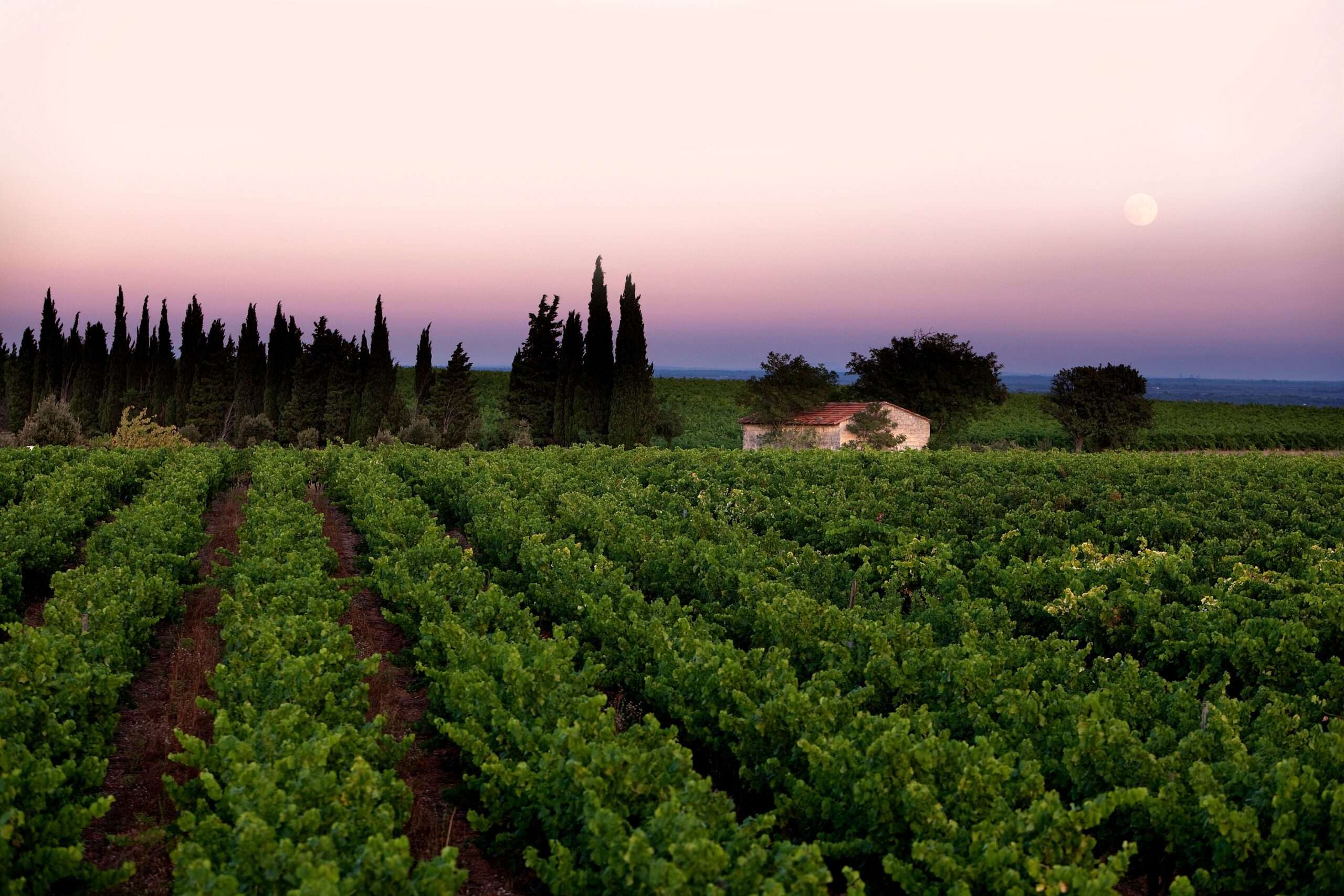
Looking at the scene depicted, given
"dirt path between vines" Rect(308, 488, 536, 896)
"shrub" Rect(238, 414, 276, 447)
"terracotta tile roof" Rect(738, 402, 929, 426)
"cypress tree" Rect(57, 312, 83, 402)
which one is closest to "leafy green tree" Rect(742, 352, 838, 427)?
"terracotta tile roof" Rect(738, 402, 929, 426)

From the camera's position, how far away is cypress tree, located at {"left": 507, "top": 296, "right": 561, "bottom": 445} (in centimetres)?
4769

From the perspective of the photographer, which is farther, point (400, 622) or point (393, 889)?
point (400, 622)

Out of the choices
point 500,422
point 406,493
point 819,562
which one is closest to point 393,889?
point 819,562

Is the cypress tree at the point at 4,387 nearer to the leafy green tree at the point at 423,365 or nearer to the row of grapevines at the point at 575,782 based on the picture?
the leafy green tree at the point at 423,365

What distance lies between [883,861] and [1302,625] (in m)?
5.80

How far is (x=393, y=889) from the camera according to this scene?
488 centimetres

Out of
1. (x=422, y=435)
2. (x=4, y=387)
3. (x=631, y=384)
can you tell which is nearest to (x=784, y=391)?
(x=631, y=384)

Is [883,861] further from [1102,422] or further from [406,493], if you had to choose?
[1102,422]

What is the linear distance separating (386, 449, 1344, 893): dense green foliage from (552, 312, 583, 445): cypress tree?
27.1 meters

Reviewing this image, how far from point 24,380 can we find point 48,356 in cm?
405

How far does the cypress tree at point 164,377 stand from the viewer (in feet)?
189

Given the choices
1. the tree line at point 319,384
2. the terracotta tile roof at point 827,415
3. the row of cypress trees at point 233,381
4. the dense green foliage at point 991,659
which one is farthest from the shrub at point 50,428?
the terracotta tile roof at point 827,415

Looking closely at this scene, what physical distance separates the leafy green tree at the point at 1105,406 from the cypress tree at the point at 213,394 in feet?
175

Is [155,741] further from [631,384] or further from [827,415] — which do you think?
[827,415]
